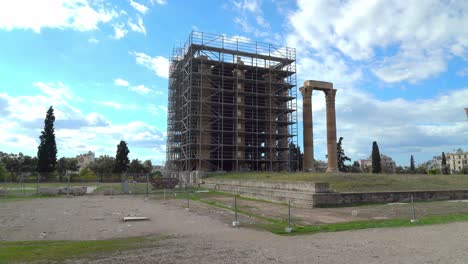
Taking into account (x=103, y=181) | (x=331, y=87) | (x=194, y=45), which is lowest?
(x=103, y=181)

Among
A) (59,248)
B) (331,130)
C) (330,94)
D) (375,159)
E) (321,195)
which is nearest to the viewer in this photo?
(59,248)

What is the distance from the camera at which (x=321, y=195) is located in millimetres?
18906

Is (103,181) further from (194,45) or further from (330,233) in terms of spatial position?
(330,233)

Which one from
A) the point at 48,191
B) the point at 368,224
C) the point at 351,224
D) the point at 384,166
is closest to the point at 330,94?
the point at 48,191

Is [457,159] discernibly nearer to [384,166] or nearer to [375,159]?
[384,166]

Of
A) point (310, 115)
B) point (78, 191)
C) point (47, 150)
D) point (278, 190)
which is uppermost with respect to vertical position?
point (310, 115)

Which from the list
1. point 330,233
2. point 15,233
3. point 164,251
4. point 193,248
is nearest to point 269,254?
point 193,248

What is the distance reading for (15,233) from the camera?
11555 mm

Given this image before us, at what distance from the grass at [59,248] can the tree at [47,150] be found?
192 ft

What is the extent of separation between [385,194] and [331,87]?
28173 mm

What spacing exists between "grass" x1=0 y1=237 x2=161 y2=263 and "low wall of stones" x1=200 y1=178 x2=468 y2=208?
36.7ft

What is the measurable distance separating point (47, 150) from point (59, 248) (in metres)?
60.3

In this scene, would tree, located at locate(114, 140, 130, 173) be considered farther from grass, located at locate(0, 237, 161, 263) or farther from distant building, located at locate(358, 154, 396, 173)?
grass, located at locate(0, 237, 161, 263)

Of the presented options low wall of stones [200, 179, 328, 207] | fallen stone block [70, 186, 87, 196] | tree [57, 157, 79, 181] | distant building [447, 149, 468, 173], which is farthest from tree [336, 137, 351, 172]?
distant building [447, 149, 468, 173]
